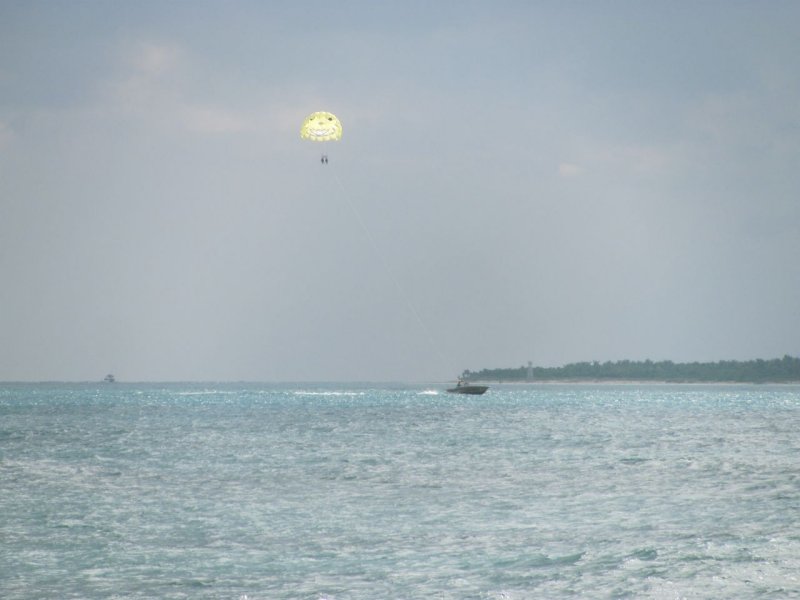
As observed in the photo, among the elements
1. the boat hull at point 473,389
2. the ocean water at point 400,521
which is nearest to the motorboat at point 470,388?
the boat hull at point 473,389

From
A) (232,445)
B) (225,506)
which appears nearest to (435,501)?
(225,506)

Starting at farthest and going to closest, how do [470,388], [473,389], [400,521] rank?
[470,388]
[473,389]
[400,521]

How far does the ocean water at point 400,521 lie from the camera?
18.2 m

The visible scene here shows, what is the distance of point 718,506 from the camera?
93.4 feet

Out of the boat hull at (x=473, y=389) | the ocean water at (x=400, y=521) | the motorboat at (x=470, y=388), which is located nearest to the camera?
the ocean water at (x=400, y=521)

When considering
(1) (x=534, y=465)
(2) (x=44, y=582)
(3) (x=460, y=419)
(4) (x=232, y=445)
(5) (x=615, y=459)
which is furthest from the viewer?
(3) (x=460, y=419)

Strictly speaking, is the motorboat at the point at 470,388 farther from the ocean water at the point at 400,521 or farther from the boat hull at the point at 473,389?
the ocean water at the point at 400,521

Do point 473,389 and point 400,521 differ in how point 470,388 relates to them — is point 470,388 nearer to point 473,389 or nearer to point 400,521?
point 473,389

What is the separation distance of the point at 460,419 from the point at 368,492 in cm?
5851

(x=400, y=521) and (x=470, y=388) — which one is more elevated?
(x=470, y=388)

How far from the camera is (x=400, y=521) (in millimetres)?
25688

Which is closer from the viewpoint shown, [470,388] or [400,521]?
[400,521]

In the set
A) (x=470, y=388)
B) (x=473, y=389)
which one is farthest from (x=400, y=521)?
(x=470, y=388)

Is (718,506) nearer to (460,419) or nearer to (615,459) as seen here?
(615,459)
